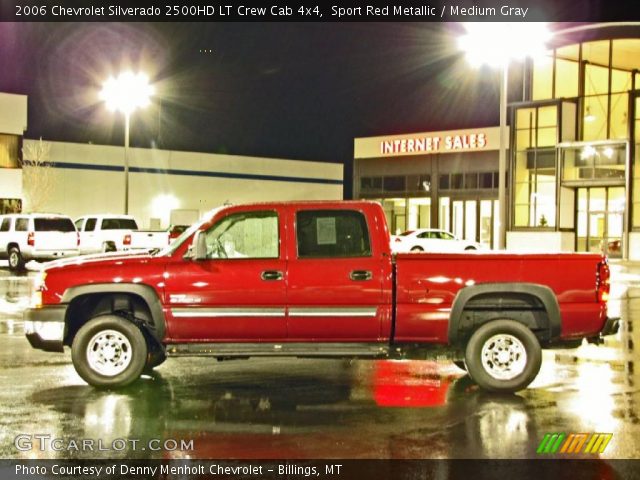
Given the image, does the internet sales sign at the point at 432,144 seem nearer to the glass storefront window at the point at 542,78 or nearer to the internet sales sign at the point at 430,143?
the internet sales sign at the point at 430,143

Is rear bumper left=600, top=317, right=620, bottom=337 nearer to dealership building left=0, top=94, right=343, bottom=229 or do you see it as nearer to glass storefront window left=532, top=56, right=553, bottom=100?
glass storefront window left=532, top=56, right=553, bottom=100

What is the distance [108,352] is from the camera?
9.54m

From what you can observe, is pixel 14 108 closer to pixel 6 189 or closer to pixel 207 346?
pixel 6 189

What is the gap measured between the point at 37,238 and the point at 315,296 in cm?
2363

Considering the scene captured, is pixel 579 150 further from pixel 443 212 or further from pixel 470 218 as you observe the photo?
pixel 443 212

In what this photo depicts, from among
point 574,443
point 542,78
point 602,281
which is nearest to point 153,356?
point 574,443

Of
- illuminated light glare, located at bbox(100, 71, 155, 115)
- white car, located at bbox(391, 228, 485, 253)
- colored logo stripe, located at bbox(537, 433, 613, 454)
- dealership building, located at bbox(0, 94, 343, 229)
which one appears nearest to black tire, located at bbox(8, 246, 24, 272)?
illuminated light glare, located at bbox(100, 71, 155, 115)

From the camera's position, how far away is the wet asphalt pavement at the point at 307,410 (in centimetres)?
705

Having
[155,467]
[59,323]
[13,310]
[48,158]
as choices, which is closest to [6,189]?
[48,158]

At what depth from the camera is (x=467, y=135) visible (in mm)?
56750

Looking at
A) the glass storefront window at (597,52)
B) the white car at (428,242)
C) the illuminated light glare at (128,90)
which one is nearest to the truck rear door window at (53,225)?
the illuminated light glare at (128,90)

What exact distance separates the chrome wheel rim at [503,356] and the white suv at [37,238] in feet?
77.5

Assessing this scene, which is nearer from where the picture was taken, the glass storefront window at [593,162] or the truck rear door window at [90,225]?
the truck rear door window at [90,225]

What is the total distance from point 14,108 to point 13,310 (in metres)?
35.3
